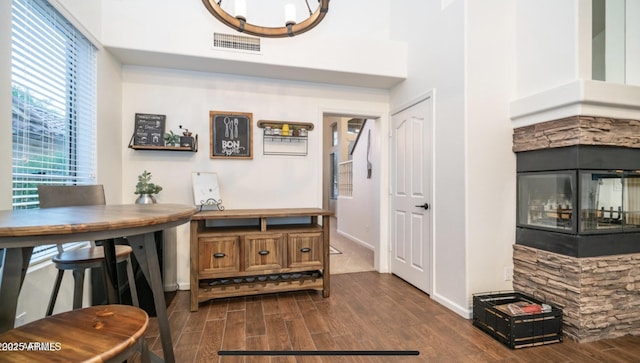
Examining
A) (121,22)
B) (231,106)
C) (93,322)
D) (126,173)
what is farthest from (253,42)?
(93,322)

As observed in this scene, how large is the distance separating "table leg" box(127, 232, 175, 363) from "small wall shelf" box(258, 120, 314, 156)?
7.14ft

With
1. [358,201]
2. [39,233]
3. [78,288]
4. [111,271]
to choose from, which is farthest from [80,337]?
[358,201]

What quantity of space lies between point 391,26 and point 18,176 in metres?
3.96

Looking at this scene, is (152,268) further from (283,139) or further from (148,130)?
(283,139)

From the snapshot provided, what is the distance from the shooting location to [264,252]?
2857 mm

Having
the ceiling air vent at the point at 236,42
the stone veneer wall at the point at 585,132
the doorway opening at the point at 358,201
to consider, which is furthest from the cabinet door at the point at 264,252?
the stone veneer wall at the point at 585,132

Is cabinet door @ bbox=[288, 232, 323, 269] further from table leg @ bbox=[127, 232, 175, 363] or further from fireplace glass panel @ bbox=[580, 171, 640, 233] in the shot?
fireplace glass panel @ bbox=[580, 171, 640, 233]

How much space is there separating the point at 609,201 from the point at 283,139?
10.2ft

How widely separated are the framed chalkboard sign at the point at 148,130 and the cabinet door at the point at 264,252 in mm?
1510

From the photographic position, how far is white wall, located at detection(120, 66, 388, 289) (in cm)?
316

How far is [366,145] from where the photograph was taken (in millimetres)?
5281

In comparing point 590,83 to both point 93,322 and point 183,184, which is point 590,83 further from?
point 183,184

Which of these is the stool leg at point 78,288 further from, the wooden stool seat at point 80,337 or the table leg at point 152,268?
the wooden stool seat at point 80,337

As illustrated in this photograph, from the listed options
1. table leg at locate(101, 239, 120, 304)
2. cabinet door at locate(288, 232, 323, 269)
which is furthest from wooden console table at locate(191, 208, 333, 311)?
table leg at locate(101, 239, 120, 304)
